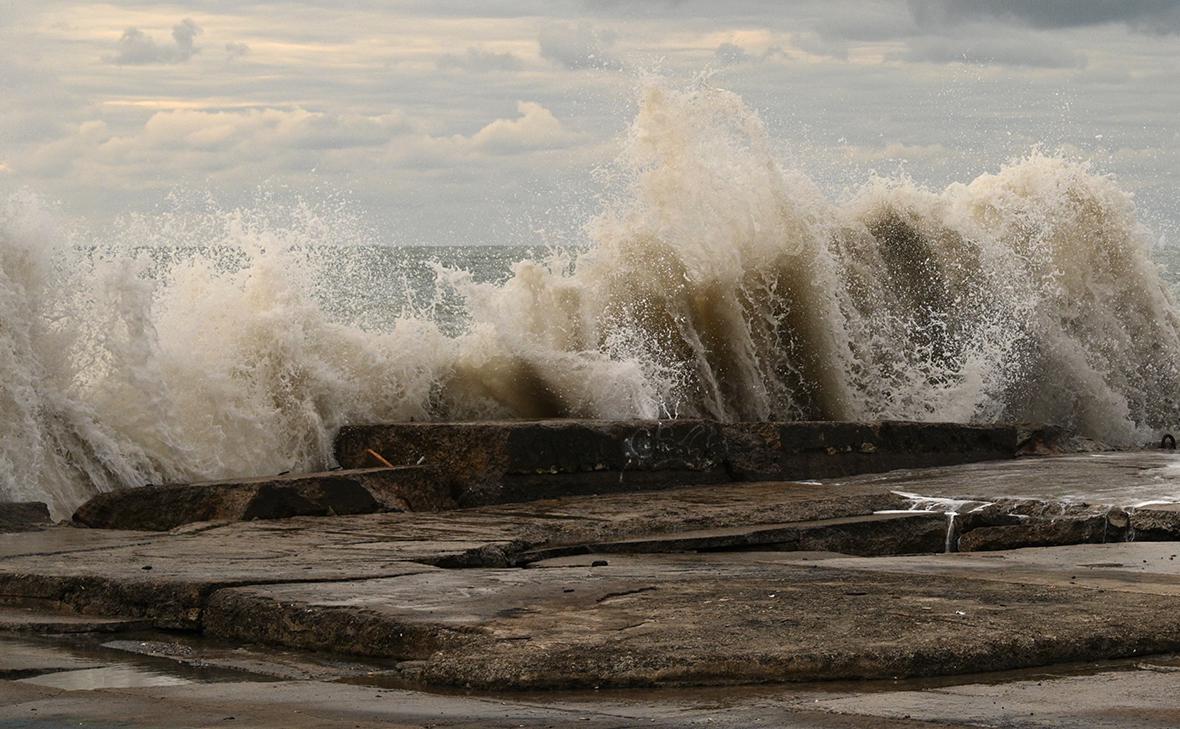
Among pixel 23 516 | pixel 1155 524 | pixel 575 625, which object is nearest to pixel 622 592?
pixel 575 625

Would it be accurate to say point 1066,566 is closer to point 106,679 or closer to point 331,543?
point 331,543

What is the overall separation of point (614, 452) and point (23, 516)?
113 inches

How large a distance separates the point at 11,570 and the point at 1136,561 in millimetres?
3796

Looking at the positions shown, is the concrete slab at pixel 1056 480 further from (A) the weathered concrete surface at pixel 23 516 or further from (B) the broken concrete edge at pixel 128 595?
(A) the weathered concrete surface at pixel 23 516

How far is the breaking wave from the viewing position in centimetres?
853

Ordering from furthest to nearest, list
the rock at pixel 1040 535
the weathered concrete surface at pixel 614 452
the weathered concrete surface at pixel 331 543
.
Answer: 1. the weathered concrete surface at pixel 614 452
2. the rock at pixel 1040 535
3. the weathered concrete surface at pixel 331 543

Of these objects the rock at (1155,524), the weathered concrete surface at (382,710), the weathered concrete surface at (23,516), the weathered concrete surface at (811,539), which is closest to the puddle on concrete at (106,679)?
the weathered concrete surface at (382,710)

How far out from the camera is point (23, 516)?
6.69 metres

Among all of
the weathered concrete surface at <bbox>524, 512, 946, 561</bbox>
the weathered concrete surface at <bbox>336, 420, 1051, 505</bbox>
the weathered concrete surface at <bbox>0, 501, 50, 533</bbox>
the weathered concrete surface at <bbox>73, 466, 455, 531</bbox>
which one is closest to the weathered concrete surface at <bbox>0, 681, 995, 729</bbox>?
the weathered concrete surface at <bbox>524, 512, 946, 561</bbox>

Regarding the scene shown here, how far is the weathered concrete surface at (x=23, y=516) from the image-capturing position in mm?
6516

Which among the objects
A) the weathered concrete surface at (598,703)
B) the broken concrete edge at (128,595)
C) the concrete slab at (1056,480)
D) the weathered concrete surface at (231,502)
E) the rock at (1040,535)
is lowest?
the rock at (1040,535)

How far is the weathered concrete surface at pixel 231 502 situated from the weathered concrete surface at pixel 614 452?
2.60 ft

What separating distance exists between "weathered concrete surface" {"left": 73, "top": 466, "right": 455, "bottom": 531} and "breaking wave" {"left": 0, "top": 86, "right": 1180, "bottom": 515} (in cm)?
86

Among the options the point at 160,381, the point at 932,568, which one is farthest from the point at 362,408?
the point at 932,568
